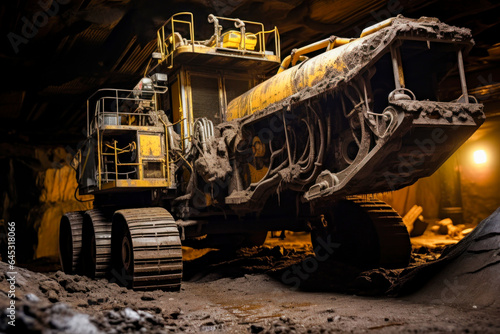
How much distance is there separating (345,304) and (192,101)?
4.15 metres

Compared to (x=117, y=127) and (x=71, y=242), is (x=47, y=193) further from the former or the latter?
(x=117, y=127)

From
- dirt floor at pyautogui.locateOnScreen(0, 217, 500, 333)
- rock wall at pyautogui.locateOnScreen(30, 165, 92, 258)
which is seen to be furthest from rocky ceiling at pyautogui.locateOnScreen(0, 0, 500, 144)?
dirt floor at pyautogui.locateOnScreen(0, 217, 500, 333)

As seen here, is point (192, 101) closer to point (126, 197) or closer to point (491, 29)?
point (126, 197)

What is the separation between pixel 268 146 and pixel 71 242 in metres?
4.24

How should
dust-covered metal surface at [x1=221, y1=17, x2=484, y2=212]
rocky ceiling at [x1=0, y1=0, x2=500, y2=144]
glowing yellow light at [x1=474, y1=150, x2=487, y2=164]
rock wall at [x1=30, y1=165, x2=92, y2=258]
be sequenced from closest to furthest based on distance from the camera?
dust-covered metal surface at [x1=221, y1=17, x2=484, y2=212]
rocky ceiling at [x1=0, y1=0, x2=500, y2=144]
glowing yellow light at [x1=474, y1=150, x2=487, y2=164]
rock wall at [x1=30, y1=165, x2=92, y2=258]

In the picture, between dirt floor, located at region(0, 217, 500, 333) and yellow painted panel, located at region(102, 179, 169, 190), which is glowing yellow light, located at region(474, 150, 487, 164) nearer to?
dirt floor, located at region(0, 217, 500, 333)

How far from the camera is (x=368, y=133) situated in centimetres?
517

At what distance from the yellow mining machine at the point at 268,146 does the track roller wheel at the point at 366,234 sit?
2 centimetres

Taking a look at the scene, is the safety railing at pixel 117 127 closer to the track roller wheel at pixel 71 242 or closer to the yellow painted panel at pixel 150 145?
the yellow painted panel at pixel 150 145

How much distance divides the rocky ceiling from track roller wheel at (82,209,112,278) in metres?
3.67

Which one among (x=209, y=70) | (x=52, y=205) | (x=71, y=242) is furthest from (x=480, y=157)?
(x=52, y=205)

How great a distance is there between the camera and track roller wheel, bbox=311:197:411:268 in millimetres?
7898

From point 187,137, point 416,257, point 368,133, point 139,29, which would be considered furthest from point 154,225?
point 139,29

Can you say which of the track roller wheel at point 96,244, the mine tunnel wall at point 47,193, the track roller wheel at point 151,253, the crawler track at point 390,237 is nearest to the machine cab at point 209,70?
the track roller wheel at point 151,253
